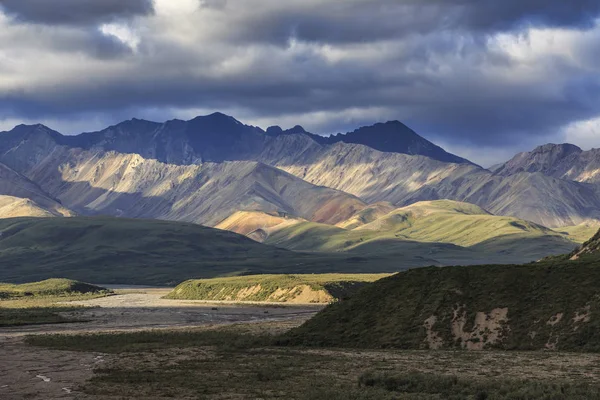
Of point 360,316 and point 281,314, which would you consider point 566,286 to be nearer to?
point 360,316

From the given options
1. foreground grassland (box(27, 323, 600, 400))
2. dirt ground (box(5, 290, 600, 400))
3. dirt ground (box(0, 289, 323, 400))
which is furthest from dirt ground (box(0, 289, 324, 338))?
foreground grassland (box(27, 323, 600, 400))

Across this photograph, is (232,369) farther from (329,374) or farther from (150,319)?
(150,319)

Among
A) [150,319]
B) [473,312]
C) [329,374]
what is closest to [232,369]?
[329,374]

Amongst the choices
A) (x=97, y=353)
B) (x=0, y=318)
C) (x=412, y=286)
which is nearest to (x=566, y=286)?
(x=412, y=286)

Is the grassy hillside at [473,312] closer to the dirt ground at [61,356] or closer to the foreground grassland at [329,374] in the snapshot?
the foreground grassland at [329,374]

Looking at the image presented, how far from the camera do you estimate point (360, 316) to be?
108688 millimetres

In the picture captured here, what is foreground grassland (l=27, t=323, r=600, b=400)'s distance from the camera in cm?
6319

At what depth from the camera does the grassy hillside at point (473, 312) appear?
9350 cm

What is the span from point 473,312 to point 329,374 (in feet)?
101

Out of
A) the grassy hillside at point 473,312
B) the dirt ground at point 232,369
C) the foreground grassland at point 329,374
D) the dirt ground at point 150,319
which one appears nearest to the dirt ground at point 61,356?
the dirt ground at point 150,319

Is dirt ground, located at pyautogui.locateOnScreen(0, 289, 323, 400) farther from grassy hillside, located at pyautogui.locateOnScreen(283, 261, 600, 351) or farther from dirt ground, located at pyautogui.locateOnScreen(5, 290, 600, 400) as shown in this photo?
grassy hillside, located at pyautogui.locateOnScreen(283, 261, 600, 351)

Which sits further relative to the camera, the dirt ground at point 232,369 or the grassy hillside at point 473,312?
the grassy hillside at point 473,312

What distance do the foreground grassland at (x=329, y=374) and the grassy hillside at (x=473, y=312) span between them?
6306mm

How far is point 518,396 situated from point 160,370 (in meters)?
36.1
